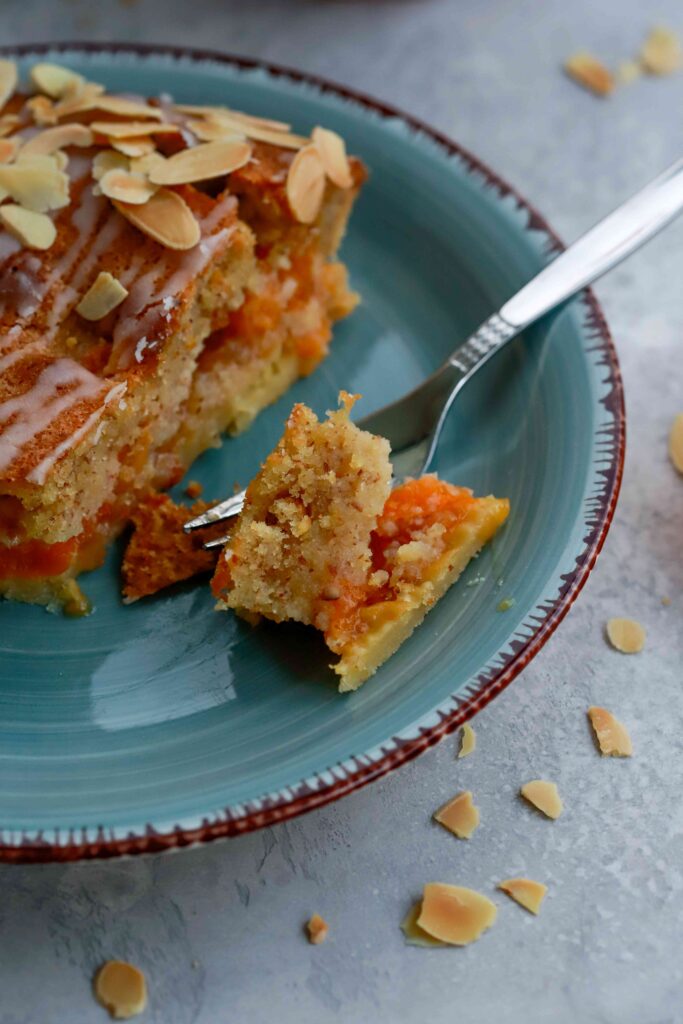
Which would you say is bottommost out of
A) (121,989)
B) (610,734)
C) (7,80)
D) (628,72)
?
(121,989)

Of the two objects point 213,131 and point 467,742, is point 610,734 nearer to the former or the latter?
point 467,742

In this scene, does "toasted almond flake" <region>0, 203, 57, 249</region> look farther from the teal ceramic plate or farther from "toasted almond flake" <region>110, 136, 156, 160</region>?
the teal ceramic plate

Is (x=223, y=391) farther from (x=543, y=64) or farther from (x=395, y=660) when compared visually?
(x=543, y=64)

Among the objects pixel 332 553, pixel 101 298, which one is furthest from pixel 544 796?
pixel 101 298

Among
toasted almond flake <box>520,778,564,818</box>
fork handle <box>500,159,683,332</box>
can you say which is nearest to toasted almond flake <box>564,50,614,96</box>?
fork handle <box>500,159,683,332</box>

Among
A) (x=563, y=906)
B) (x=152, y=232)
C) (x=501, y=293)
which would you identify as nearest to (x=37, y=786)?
(x=563, y=906)

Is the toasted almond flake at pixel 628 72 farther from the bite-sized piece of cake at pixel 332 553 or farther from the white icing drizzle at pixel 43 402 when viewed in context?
the white icing drizzle at pixel 43 402
